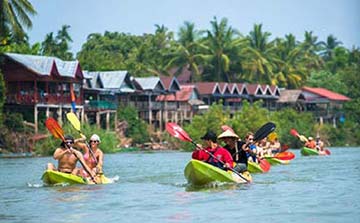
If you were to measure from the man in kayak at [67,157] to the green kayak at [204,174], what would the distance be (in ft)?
7.18

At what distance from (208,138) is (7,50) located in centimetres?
3446

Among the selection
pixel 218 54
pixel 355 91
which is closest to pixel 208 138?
pixel 218 54

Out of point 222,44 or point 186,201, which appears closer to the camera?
point 186,201

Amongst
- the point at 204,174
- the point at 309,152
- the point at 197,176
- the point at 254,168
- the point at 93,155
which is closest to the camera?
the point at 204,174

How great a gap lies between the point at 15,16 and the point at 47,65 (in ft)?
31.1

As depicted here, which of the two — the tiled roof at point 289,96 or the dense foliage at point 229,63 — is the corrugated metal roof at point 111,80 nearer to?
the dense foliage at point 229,63

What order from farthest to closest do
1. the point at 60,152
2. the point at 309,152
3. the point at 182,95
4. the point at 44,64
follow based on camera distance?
the point at 182,95, the point at 44,64, the point at 309,152, the point at 60,152

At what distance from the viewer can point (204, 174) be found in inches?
586

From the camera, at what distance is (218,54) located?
193 feet

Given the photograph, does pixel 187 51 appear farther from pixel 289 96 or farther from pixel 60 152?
pixel 60 152

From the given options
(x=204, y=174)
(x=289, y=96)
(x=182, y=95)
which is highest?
(x=182, y=95)

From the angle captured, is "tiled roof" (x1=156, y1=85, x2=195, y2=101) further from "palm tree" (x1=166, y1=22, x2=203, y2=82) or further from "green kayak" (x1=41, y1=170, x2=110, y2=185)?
"green kayak" (x1=41, y1=170, x2=110, y2=185)

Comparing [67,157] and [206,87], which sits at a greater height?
[206,87]

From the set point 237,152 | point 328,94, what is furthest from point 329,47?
point 237,152
